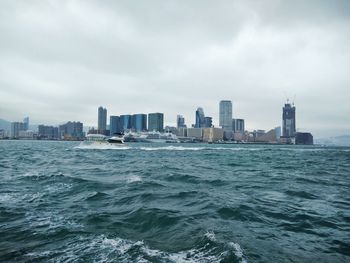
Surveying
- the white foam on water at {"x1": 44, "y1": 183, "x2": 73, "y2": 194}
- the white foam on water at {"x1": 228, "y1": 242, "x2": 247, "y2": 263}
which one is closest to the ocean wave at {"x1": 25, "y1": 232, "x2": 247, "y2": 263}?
the white foam on water at {"x1": 228, "y1": 242, "x2": 247, "y2": 263}

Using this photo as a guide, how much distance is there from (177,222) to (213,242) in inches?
92.7

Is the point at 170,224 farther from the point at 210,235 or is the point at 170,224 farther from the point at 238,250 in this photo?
the point at 238,250

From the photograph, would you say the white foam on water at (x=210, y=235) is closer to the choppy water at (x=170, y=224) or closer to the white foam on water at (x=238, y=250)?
the choppy water at (x=170, y=224)

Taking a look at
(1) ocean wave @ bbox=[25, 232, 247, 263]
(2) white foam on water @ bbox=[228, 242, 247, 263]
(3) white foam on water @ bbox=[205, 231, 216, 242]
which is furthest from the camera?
(3) white foam on water @ bbox=[205, 231, 216, 242]

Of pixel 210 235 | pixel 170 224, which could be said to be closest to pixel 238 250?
pixel 210 235

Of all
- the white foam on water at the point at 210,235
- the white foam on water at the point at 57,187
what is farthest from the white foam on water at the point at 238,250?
A: the white foam on water at the point at 57,187

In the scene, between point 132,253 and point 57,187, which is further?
point 57,187

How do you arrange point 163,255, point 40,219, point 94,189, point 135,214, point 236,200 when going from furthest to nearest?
1. point 94,189
2. point 236,200
3. point 135,214
4. point 40,219
5. point 163,255

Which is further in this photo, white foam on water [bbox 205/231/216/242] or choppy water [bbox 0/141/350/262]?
white foam on water [bbox 205/231/216/242]

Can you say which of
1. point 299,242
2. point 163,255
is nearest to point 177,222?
point 163,255

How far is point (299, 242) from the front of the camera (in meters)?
8.70

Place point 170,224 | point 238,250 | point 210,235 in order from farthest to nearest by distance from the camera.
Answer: point 170,224
point 210,235
point 238,250

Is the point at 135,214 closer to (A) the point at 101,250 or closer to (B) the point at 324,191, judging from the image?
(A) the point at 101,250

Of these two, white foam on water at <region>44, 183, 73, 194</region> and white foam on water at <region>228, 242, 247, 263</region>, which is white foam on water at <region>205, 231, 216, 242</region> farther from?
white foam on water at <region>44, 183, 73, 194</region>
